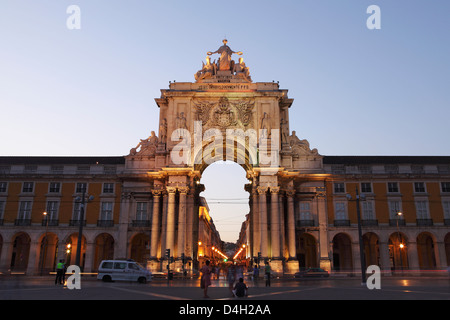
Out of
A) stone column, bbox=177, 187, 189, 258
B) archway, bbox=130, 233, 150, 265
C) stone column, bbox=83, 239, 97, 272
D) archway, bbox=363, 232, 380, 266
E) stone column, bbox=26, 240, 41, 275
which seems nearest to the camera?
stone column, bbox=177, 187, 189, 258

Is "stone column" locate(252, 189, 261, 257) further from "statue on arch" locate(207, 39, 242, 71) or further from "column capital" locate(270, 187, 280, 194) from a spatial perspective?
"statue on arch" locate(207, 39, 242, 71)

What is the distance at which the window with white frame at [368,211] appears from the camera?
47.8m

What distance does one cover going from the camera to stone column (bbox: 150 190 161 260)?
45281 millimetres

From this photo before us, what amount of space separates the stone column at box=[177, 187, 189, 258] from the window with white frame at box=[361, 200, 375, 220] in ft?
72.7

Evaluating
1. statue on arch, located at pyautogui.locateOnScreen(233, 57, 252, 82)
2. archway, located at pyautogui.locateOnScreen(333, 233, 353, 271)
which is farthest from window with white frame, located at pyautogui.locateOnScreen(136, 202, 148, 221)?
archway, located at pyautogui.locateOnScreen(333, 233, 353, 271)

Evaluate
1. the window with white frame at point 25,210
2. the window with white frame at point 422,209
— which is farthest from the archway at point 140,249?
the window with white frame at point 422,209

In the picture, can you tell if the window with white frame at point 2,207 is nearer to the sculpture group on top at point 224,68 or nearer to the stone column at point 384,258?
the sculpture group on top at point 224,68

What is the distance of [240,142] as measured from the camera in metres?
48.6

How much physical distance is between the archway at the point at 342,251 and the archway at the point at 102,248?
30616 mm

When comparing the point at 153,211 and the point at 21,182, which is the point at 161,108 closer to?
the point at 153,211
